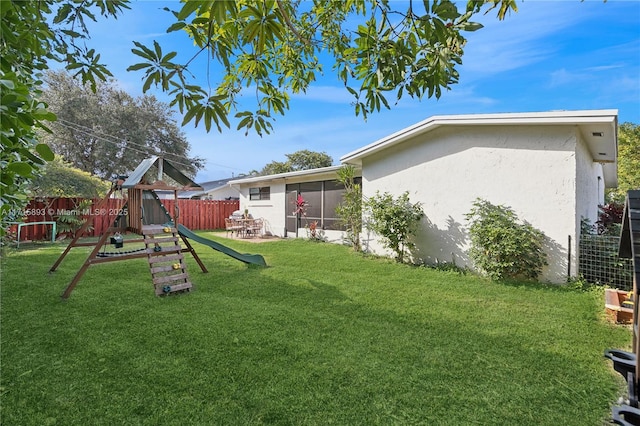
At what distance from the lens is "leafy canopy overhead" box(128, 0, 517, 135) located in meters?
1.47

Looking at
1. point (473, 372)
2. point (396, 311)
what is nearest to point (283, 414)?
point (473, 372)

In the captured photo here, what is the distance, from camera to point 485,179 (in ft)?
20.9

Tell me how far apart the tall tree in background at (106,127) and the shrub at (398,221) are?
65.6ft

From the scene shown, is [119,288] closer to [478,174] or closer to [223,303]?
[223,303]

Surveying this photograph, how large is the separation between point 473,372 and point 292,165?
1226 inches

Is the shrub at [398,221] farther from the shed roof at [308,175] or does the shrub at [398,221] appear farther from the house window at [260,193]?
the house window at [260,193]

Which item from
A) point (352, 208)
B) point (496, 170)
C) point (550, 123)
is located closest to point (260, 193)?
point (352, 208)

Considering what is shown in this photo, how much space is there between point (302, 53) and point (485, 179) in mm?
5182

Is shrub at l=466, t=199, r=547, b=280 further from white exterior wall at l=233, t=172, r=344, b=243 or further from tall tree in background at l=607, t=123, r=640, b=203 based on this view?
tall tree in background at l=607, t=123, r=640, b=203

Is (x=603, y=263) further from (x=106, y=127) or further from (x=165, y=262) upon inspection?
(x=106, y=127)

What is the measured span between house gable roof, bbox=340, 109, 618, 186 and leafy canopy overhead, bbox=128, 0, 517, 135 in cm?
433

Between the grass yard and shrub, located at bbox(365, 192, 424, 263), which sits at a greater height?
shrub, located at bbox(365, 192, 424, 263)

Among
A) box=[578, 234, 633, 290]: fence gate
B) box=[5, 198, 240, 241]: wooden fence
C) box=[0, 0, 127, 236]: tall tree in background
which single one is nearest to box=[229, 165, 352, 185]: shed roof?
box=[5, 198, 240, 241]: wooden fence

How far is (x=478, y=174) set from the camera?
6.49 metres
